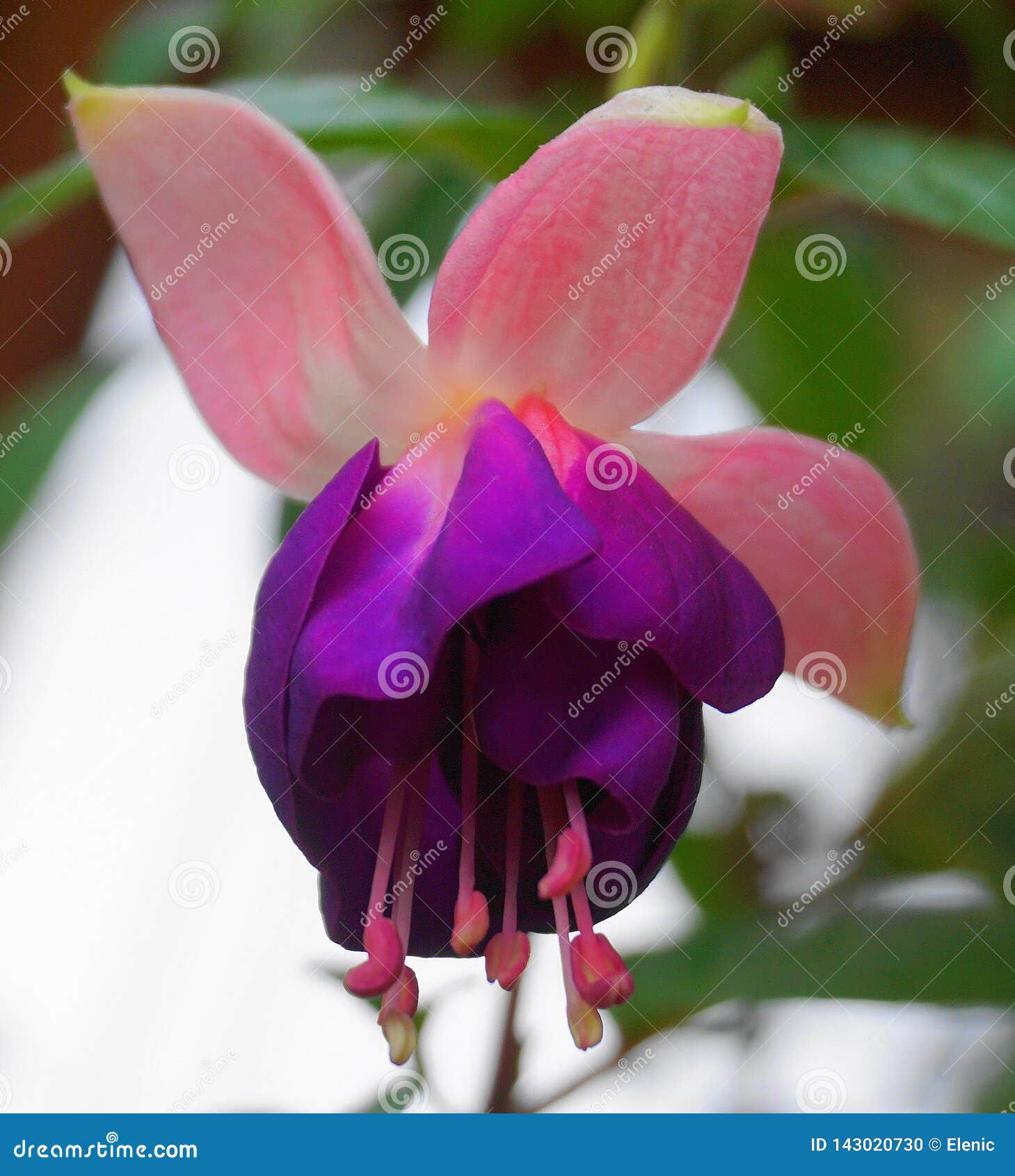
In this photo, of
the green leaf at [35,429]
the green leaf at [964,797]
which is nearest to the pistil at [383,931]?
the green leaf at [35,429]

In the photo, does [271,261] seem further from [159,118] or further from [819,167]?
[819,167]

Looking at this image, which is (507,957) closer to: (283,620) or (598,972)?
(598,972)

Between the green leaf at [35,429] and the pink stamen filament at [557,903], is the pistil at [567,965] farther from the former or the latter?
the green leaf at [35,429]

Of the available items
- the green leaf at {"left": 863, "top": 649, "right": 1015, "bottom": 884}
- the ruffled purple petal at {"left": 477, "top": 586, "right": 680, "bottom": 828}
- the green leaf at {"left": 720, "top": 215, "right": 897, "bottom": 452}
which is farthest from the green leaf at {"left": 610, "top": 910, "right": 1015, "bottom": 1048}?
the ruffled purple petal at {"left": 477, "top": 586, "right": 680, "bottom": 828}

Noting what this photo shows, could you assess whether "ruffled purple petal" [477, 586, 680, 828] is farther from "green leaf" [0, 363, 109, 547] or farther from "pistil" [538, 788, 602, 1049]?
"green leaf" [0, 363, 109, 547]

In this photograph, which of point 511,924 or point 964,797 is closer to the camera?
point 511,924

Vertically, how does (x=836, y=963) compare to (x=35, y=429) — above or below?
below

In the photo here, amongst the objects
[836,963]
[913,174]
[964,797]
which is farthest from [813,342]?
[836,963]
